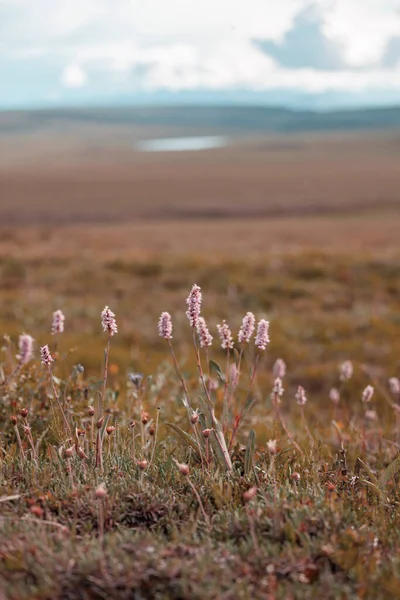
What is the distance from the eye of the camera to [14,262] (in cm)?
1397

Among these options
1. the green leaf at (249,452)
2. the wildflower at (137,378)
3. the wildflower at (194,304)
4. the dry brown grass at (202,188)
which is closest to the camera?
the wildflower at (194,304)

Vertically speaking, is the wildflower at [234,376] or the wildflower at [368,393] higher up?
the wildflower at [234,376]

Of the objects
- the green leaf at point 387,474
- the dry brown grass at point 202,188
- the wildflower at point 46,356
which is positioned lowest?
the green leaf at point 387,474

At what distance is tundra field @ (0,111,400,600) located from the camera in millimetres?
2451

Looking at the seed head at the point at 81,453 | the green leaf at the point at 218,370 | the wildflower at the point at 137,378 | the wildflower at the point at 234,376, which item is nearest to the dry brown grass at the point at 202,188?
the wildflower at the point at 137,378

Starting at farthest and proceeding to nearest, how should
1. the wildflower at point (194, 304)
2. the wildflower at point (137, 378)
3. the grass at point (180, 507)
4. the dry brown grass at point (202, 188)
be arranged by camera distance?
the dry brown grass at point (202, 188) < the wildflower at point (137, 378) < the wildflower at point (194, 304) < the grass at point (180, 507)

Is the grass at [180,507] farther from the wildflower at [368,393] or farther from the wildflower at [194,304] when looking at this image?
the wildflower at [194,304]

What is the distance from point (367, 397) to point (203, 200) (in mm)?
87197

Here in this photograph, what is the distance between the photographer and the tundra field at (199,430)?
8.04 ft

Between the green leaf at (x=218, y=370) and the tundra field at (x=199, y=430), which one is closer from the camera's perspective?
the tundra field at (x=199, y=430)

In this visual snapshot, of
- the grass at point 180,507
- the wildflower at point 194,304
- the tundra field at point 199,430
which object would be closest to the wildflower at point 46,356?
the tundra field at point 199,430

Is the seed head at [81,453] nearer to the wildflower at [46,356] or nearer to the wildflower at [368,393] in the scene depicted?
the wildflower at [46,356]

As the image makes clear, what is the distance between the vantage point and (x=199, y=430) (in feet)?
12.2

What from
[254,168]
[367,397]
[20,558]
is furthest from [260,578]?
[254,168]
